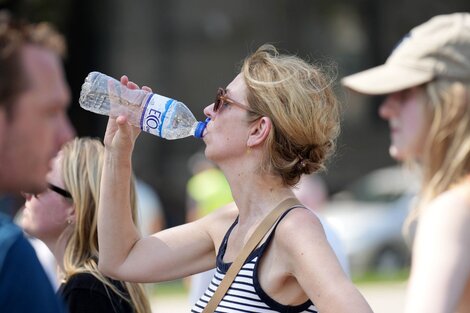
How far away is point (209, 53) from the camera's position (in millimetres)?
24797

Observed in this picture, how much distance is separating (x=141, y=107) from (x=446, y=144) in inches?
42.0

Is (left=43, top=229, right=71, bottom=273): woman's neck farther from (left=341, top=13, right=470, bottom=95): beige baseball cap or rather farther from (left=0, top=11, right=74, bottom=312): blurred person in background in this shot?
(left=0, top=11, right=74, bottom=312): blurred person in background

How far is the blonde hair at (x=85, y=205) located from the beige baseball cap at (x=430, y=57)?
46.7 inches

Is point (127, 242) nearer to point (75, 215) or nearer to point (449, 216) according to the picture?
point (75, 215)

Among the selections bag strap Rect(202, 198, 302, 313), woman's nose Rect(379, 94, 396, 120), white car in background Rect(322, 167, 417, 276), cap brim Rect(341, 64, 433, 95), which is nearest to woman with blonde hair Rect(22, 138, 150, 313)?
bag strap Rect(202, 198, 302, 313)

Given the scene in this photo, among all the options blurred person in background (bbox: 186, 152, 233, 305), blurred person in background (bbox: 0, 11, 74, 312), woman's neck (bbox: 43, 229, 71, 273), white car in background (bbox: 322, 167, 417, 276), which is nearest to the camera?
blurred person in background (bbox: 0, 11, 74, 312)

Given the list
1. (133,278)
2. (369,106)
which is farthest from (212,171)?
(369,106)

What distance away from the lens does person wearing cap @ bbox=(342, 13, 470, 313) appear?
2.95 metres

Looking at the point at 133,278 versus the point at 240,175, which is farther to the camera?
the point at 133,278

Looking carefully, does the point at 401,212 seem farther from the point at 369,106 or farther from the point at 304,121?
the point at 304,121

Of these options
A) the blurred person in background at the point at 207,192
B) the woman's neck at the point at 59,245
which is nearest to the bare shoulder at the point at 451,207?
the woman's neck at the point at 59,245

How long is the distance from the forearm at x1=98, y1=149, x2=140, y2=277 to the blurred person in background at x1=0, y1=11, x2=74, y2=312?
1.28m

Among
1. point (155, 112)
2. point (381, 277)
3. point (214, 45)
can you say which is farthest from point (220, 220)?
point (214, 45)

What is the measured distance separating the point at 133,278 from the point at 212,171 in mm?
9302
